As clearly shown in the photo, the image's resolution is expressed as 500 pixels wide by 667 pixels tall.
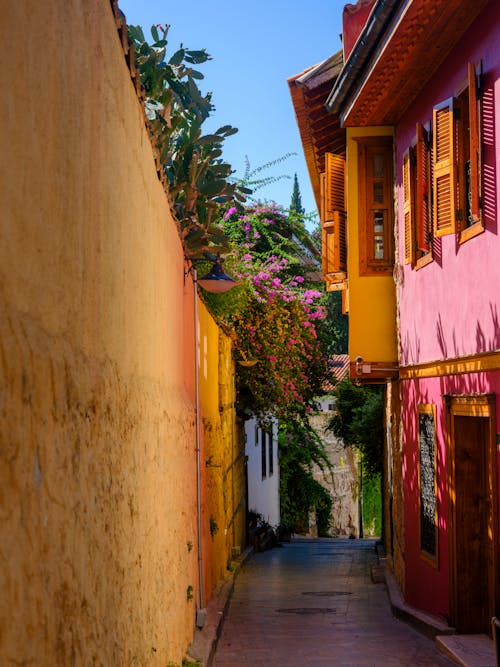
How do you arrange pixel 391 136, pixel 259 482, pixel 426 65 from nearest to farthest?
1. pixel 426 65
2. pixel 391 136
3. pixel 259 482

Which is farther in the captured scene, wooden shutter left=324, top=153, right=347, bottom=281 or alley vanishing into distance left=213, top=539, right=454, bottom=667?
wooden shutter left=324, top=153, right=347, bottom=281

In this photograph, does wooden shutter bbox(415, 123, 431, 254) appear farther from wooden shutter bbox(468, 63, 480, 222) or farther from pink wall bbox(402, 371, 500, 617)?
wooden shutter bbox(468, 63, 480, 222)

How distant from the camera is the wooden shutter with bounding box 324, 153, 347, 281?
54.4 feet

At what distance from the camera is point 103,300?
454cm

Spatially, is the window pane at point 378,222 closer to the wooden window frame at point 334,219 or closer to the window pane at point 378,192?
the window pane at point 378,192

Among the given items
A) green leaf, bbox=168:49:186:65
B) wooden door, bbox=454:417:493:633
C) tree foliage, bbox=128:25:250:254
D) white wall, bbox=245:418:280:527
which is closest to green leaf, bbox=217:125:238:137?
tree foliage, bbox=128:25:250:254

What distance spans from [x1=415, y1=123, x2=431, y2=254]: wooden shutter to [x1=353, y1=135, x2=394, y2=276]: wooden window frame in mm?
2574

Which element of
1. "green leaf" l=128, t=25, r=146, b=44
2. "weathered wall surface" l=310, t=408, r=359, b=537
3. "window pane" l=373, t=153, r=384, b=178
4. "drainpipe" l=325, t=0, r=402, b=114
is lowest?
"weathered wall surface" l=310, t=408, r=359, b=537

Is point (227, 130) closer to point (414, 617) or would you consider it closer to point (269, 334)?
point (414, 617)

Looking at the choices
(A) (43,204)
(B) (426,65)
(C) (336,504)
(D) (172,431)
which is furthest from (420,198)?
(C) (336,504)

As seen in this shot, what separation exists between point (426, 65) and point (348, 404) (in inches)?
702

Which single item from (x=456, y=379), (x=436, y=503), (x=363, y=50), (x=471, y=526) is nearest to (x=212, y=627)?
(x=436, y=503)

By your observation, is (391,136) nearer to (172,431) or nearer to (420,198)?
(420,198)

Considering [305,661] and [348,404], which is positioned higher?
[348,404]
